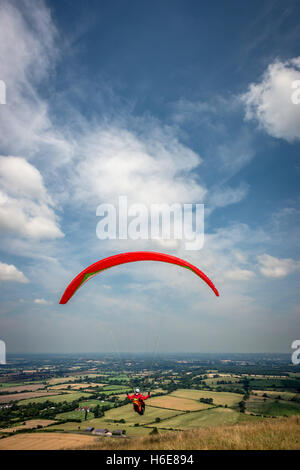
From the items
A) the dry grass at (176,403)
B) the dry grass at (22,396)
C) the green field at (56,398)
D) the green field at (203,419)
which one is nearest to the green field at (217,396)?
the dry grass at (176,403)

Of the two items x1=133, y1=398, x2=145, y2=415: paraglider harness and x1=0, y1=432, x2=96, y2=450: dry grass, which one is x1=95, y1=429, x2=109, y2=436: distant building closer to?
x1=0, y1=432, x2=96, y2=450: dry grass

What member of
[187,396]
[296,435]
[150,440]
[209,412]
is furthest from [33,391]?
[296,435]

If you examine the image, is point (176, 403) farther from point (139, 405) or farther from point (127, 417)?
point (139, 405)

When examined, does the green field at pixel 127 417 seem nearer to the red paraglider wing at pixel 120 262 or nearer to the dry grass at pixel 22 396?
the dry grass at pixel 22 396
